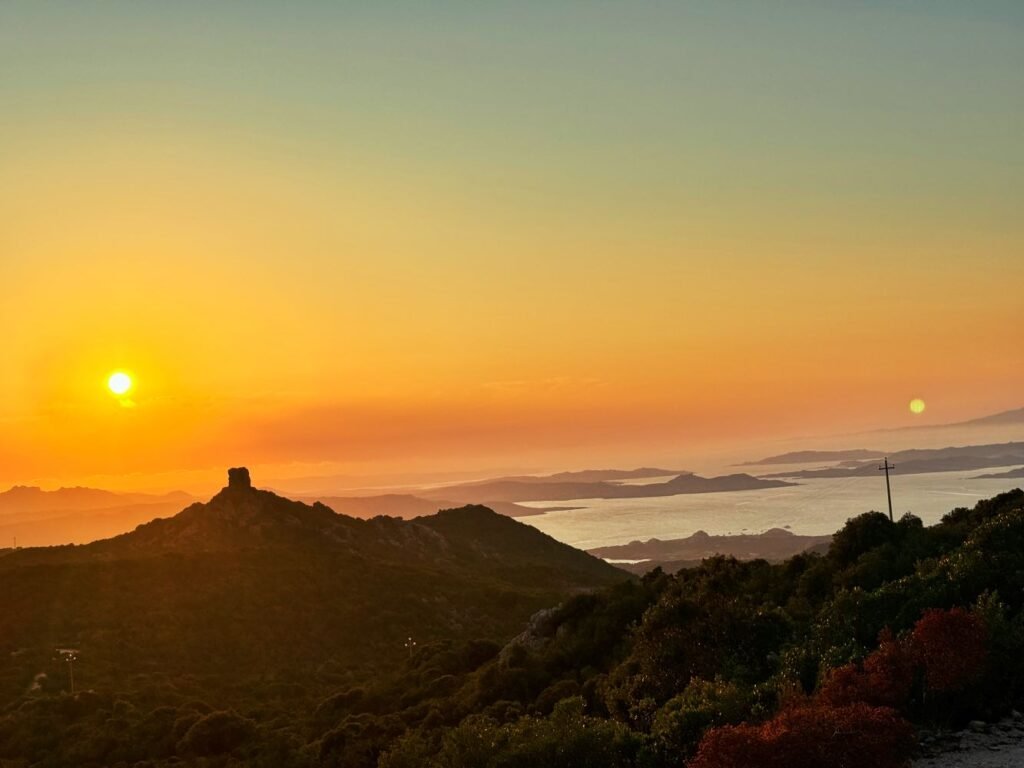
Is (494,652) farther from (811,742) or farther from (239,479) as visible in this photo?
(239,479)

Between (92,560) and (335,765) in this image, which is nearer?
(335,765)

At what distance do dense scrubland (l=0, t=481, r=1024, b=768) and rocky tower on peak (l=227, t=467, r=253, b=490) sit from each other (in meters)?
4.58

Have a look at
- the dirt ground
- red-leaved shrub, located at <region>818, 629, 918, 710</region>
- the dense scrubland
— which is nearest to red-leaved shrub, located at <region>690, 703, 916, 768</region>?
the dense scrubland

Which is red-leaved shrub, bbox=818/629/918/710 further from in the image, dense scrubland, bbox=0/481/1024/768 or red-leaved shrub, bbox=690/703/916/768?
red-leaved shrub, bbox=690/703/916/768

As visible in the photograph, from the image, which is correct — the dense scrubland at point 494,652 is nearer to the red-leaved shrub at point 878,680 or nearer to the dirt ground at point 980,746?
the red-leaved shrub at point 878,680

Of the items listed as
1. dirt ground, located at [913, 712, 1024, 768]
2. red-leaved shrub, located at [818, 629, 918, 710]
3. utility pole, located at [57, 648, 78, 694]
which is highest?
red-leaved shrub, located at [818, 629, 918, 710]

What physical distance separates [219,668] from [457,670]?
127 ft

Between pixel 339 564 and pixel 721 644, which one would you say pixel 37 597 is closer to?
pixel 339 564

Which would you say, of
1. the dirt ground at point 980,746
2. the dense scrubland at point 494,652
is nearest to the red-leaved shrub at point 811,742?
the dense scrubland at point 494,652

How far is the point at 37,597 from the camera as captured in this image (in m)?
103

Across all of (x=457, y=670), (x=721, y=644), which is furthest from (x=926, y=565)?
(x=457, y=670)

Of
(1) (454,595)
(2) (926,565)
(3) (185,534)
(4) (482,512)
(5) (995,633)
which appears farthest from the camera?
(4) (482,512)

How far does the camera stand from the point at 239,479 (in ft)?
509

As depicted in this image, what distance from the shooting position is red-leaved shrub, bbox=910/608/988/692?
74.7 feet
